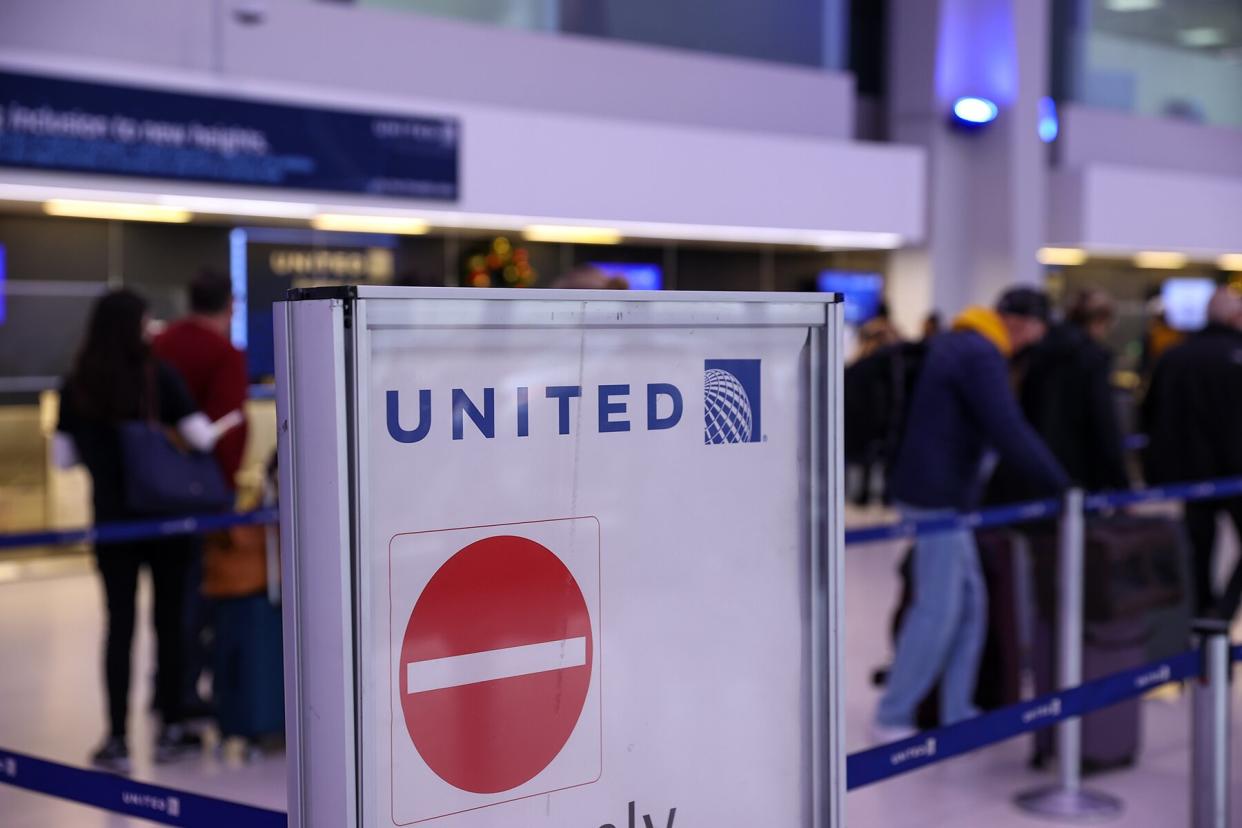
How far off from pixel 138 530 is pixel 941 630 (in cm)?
283

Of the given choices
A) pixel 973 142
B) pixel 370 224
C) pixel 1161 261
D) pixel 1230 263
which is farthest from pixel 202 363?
pixel 1230 263

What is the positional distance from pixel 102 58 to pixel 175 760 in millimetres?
4709

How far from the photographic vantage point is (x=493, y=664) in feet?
5.96

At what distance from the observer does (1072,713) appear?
3.11 m

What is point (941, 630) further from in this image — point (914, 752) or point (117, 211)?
point (117, 211)

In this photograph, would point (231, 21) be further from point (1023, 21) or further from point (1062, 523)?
point (1023, 21)

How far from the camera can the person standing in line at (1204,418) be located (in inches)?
237

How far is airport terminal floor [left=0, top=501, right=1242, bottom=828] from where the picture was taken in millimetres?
4250

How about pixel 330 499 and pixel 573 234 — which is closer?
pixel 330 499

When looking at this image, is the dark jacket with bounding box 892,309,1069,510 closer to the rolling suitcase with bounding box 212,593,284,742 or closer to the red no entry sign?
the rolling suitcase with bounding box 212,593,284,742

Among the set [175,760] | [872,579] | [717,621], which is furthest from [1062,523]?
[872,579]

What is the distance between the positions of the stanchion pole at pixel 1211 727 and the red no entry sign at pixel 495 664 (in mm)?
1938

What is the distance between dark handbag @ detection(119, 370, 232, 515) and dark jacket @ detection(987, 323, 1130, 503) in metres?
3.15

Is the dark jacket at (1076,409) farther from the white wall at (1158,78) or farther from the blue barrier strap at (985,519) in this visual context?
the white wall at (1158,78)
